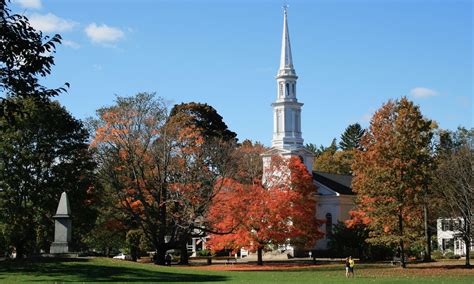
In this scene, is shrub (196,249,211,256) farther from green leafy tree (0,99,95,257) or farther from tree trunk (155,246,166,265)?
green leafy tree (0,99,95,257)

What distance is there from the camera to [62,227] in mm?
40469

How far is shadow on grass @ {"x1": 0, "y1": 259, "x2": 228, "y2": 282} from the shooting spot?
1326 inches

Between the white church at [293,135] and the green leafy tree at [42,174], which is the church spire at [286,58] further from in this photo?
the green leafy tree at [42,174]

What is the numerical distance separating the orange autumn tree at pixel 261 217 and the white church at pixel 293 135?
18.6 meters

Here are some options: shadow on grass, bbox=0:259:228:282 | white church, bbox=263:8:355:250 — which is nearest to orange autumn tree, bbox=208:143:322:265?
shadow on grass, bbox=0:259:228:282

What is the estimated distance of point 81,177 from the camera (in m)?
51.4

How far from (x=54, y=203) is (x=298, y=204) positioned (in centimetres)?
1995

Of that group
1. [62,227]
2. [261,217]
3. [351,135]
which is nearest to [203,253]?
[261,217]

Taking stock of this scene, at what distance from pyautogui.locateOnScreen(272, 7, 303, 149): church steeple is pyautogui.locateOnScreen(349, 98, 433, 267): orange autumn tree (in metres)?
27.5

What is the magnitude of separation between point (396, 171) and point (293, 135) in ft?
99.4

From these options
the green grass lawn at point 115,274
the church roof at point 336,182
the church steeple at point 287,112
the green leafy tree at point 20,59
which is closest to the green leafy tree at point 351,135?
the church roof at point 336,182

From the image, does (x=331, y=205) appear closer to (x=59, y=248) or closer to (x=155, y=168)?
(x=155, y=168)

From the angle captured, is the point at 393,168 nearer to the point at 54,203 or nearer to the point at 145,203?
the point at 145,203

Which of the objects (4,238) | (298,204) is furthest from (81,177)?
(298,204)
